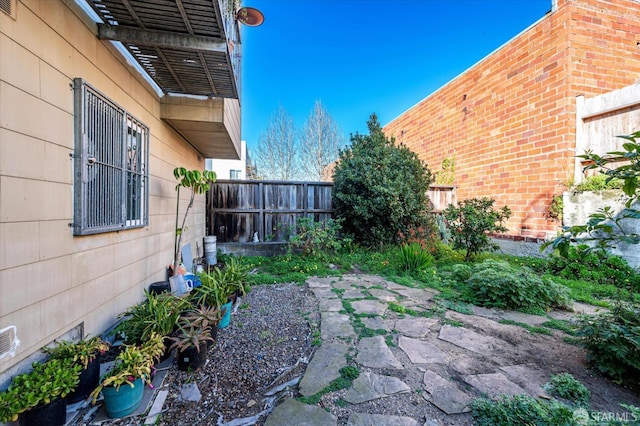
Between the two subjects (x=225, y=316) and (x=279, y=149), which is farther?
(x=279, y=149)

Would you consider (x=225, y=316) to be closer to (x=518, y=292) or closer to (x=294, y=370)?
(x=294, y=370)

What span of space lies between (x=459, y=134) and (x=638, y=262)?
404 centimetres

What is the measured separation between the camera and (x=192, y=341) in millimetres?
1912

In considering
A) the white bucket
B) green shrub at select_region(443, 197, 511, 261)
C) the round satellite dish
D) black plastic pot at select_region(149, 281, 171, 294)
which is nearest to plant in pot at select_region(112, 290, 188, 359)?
black plastic pot at select_region(149, 281, 171, 294)

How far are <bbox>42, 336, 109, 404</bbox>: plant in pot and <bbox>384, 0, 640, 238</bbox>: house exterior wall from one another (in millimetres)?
6216

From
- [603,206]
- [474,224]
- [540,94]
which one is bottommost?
[474,224]

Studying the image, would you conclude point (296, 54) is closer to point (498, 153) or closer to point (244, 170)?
point (244, 170)

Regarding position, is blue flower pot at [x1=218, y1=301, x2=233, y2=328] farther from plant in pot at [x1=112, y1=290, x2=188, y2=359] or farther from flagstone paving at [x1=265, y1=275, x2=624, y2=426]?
flagstone paving at [x1=265, y1=275, x2=624, y2=426]

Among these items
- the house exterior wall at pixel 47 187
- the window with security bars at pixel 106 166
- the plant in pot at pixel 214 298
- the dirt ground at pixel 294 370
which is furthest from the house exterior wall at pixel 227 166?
the dirt ground at pixel 294 370

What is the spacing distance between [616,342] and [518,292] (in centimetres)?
126

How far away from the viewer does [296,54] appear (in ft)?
32.5

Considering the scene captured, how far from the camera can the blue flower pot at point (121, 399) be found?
1.49 meters

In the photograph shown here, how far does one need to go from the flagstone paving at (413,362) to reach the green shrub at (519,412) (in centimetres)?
9

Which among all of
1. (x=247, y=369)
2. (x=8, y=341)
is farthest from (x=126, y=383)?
(x=247, y=369)
